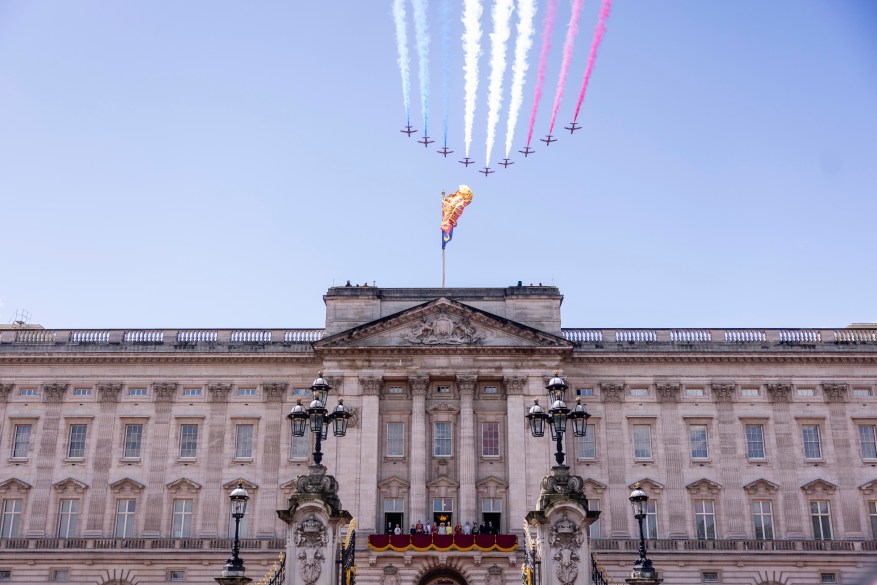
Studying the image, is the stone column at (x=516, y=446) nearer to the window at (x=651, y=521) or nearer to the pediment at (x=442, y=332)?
the pediment at (x=442, y=332)

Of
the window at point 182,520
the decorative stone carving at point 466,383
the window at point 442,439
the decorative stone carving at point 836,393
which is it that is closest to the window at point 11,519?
the window at point 182,520

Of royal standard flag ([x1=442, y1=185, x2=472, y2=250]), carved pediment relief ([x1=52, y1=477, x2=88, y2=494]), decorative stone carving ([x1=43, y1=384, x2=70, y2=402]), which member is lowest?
carved pediment relief ([x1=52, y1=477, x2=88, y2=494])

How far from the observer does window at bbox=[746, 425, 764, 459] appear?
179ft

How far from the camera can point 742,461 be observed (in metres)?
54.4

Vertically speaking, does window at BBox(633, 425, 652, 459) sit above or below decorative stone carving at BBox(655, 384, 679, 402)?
below

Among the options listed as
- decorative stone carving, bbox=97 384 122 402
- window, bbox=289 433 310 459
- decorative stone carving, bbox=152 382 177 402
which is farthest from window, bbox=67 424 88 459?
window, bbox=289 433 310 459

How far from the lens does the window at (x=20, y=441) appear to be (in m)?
55.6

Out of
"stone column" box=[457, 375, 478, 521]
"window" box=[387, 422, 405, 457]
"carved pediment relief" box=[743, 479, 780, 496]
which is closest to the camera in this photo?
"stone column" box=[457, 375, 478, 521]

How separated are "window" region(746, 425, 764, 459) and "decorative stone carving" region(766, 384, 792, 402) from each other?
191cm

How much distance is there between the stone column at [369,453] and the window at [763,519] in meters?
21.2

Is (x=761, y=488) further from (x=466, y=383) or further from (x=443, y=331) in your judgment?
(x=443, y=331)

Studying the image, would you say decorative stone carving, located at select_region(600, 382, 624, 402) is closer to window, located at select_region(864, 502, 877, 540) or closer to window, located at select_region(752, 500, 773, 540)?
window, located at select_region(752, 500, 773, 540)

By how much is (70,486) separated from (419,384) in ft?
68.7

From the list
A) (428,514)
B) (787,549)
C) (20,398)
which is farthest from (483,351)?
(20,398)
